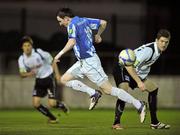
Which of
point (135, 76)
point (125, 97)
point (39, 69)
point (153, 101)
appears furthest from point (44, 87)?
point (135, 76)

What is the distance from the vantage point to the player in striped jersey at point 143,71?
1396 centimetres

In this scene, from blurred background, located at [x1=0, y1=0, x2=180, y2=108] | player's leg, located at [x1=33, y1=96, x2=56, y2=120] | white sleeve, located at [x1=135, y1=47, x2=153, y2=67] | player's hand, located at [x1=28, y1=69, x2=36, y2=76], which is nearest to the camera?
white sleeve, located at [x1=135, y1=47, x2=153, y2=67]

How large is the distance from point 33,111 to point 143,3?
950cm

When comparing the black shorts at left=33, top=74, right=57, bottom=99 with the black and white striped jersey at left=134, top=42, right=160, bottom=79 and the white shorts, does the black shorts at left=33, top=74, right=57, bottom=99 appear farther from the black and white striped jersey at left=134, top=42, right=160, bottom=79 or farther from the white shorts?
the black and white striped jersey at left=134, top=42, right=160, bottom=79

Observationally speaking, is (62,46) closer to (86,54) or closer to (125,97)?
(86,54)

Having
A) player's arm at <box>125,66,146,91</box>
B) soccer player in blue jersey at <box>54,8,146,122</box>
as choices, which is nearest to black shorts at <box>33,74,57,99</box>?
soccer player in blue jersey at <box>54,8,146,122</box>

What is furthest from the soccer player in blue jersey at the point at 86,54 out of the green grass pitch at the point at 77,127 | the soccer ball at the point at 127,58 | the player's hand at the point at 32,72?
the player's hand at the point at 32,72

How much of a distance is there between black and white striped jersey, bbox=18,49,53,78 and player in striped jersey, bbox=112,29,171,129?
3.42m

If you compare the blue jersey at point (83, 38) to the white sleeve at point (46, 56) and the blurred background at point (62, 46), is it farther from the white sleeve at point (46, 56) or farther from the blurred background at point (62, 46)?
the blurred background at point (62, 46)

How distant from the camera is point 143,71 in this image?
1447cm

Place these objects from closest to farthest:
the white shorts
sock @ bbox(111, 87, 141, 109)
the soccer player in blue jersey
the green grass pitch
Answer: the green grass pitch
sock @ bbox(111, 87, 141, 109)
the soccer player in blue jersey
the white shorts

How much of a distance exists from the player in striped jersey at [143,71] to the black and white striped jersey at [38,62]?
3.42 metres

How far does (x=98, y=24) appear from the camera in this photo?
48.4ft

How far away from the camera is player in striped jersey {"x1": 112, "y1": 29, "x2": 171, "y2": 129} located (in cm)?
1396
